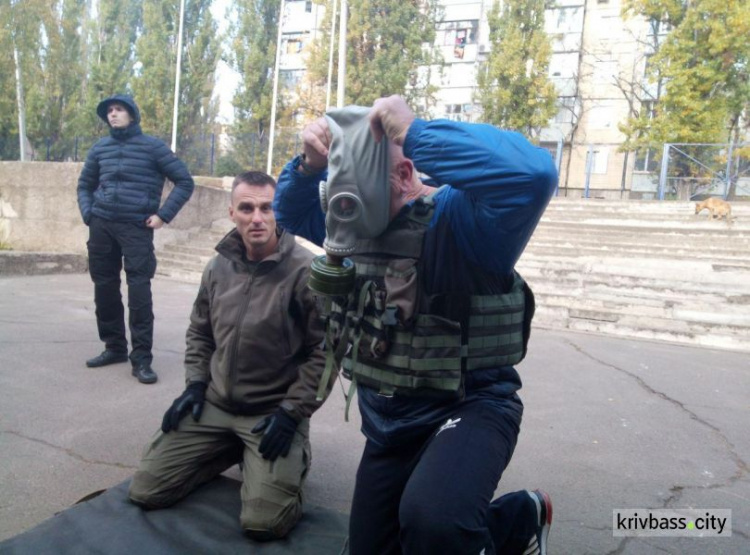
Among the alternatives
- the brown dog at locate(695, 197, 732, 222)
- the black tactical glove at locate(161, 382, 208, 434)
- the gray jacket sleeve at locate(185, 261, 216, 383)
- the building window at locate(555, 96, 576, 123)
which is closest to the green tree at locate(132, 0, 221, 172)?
the building window at locate(555, 96, 576, 123)

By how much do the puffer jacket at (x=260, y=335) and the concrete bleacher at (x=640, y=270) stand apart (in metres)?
5.81

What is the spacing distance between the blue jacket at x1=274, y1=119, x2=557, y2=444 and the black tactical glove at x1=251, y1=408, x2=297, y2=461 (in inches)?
26.2

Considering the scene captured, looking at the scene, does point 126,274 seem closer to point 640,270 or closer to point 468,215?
point 468,215

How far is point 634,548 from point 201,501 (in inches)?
78.6

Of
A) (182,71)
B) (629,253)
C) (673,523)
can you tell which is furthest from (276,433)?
(182,71)

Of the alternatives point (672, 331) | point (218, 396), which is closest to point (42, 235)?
point (218, 396)

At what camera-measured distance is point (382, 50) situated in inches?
930

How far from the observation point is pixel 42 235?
11039 millimetres

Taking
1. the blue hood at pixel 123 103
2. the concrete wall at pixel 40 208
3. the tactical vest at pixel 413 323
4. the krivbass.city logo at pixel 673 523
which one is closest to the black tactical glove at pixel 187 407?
the tactical vest at pixel 413 323

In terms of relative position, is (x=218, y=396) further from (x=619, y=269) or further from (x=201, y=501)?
(x=619, y=269)

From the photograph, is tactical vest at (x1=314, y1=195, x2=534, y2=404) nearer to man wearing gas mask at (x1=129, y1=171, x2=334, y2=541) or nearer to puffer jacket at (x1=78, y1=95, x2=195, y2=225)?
man wearing gas mask at (x1=129, y1=171, x2=334, y2=541)

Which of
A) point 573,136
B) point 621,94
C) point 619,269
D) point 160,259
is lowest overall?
point 160,259

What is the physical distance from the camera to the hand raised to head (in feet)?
5.64

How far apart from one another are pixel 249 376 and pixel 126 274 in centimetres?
236
